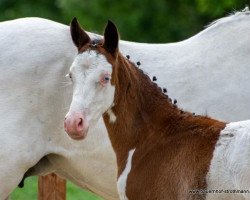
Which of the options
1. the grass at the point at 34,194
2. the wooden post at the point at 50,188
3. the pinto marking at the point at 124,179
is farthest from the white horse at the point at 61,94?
the grass at the point at 34,194

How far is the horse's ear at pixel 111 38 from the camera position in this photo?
16.6ft

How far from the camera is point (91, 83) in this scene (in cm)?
496

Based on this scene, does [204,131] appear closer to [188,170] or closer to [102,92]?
[188,170]

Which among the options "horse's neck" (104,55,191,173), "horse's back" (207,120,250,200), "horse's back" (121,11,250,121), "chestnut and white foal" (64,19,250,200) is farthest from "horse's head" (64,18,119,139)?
"horse's back" (121,11,250,121)

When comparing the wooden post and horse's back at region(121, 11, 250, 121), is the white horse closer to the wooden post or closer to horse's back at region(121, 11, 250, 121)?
horse's back at region(121, 11, 250, 121)

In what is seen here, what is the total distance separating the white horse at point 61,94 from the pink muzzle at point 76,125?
1.18 m

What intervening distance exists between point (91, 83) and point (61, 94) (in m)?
1.29

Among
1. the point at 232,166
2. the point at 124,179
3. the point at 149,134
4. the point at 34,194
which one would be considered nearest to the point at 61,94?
the point at 149,134

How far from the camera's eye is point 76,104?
495 centimetres

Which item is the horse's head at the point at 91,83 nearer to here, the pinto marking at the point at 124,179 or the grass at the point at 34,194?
the pinto marking at the point at 124,179

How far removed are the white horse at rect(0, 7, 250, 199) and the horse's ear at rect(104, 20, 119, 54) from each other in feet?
3.72

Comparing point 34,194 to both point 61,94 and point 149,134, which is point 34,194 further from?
point 149,134

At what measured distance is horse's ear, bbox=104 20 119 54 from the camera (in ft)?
16.6

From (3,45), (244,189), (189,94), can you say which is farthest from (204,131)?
(3,45)
